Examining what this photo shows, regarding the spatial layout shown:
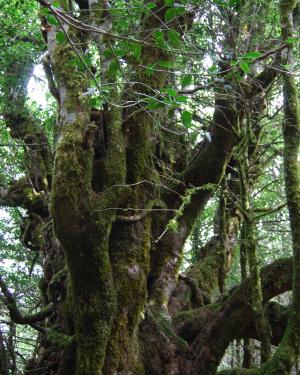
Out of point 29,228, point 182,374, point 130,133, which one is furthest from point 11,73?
point 182,374

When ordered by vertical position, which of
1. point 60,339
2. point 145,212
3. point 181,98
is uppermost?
point 145,212

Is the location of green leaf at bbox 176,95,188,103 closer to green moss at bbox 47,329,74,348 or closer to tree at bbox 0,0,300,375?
tree at bbox 0,0,300,375

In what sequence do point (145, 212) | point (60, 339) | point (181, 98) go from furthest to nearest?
point (145, 212), point (60, 339), point (181, 98)

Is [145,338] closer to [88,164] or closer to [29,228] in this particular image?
[88,164]

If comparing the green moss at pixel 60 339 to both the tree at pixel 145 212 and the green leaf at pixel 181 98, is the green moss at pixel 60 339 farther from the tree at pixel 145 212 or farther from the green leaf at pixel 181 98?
the green leaf at pixel 181 98

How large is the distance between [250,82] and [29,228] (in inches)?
142

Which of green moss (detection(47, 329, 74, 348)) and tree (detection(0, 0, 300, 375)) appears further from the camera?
green moss (detection(47, 329, 74, 348))

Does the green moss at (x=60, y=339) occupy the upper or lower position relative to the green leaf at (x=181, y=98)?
lower

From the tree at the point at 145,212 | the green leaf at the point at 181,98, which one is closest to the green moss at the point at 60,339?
the tree at the point at 145,212

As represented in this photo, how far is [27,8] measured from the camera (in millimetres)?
6707

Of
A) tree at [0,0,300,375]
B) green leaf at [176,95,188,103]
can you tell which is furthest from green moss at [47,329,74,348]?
green leaf at [176,95,188,103]

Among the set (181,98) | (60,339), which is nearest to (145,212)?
(60,339)

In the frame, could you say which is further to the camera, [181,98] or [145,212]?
[145,212]

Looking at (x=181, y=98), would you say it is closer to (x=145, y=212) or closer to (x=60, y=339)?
(x=145, y=212)
